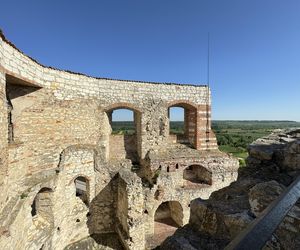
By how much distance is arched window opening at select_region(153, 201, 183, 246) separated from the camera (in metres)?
10.4

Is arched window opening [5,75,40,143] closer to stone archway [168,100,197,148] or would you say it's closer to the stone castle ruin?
the stone castle ruin

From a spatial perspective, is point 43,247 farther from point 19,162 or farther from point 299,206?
point 299,206

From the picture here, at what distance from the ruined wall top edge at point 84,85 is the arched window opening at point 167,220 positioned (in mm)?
6231

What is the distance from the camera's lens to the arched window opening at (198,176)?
12.0 m

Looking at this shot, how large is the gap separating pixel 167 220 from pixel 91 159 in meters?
6.49

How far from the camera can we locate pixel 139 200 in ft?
26.1

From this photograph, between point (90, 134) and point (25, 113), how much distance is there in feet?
10.2

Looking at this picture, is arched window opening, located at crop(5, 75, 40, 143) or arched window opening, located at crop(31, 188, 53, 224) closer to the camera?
arched window opening, located at crop(5, 75, 40, 143)

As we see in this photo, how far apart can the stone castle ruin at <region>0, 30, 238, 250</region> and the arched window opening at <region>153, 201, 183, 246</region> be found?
0.06m

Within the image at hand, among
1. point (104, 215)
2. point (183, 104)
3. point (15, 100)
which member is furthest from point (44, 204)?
point (183, 104)

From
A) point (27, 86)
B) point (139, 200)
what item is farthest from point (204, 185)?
point (27, 86)

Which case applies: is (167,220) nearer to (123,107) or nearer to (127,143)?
(127,143)

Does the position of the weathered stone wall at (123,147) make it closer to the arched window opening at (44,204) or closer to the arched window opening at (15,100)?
the arched window opening at (44,204)

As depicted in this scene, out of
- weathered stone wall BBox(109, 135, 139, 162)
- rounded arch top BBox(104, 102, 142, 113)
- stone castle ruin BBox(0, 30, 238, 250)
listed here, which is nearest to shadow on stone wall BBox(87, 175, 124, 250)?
stone castle ruin BBox(0, 30, 238, 250)
